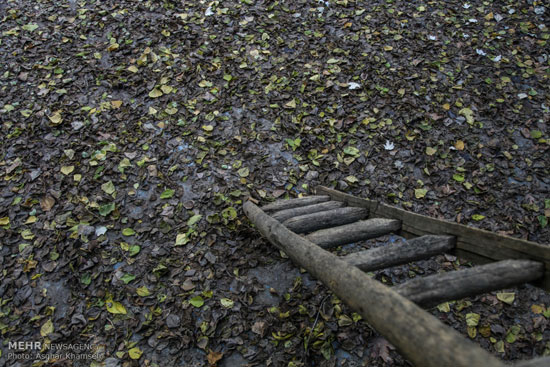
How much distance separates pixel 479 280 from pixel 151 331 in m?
2.14

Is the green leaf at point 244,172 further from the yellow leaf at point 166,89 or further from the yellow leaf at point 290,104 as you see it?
the yellow leaf at point 166,89

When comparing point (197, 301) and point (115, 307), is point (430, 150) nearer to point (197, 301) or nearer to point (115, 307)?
point (197, 301)

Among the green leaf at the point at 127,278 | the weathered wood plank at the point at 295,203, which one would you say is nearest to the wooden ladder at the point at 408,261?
the weathered wood plank at the point at 295,203

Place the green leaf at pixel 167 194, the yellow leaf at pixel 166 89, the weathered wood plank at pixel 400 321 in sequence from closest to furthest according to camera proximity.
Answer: the weathered wood plank at pixel 400 321 < the green leaf at pixel 167 194 < the yellow leaf at pixel 166 89

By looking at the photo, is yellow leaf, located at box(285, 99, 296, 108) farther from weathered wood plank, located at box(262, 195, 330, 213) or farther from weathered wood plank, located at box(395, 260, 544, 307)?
weathered wood plank, located at box(395, 260, 544, 307)

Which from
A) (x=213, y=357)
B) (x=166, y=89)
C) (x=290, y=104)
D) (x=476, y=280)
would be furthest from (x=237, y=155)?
(x=476, y=280)

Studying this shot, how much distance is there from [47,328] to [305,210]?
2.07 m

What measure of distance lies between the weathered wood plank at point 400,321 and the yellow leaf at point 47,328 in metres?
2.04

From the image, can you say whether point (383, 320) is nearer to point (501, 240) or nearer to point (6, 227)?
point (501, 240)

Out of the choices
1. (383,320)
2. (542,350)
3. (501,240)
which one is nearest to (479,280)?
(501,240)

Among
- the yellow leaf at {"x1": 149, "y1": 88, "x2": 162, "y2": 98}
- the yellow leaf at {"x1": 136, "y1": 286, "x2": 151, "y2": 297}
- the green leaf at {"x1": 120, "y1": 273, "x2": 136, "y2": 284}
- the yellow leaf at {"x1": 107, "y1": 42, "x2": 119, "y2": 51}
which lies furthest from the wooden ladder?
the yellow leaf at {"x1": 107, "y1": 42, "x2": 119, "y2": 51}

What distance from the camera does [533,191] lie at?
10.6 feet

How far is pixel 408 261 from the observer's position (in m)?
1.79

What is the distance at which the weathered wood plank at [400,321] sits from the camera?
917 mm
